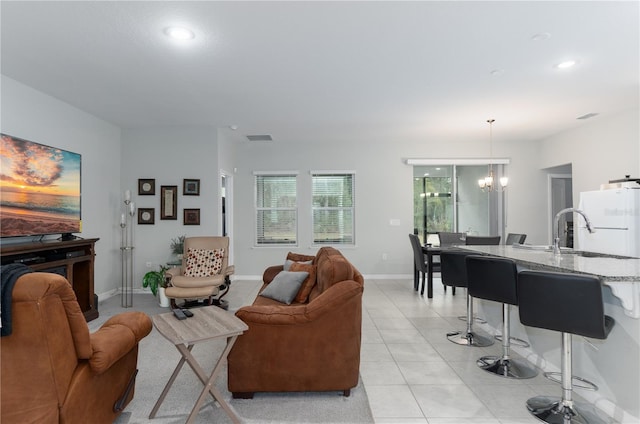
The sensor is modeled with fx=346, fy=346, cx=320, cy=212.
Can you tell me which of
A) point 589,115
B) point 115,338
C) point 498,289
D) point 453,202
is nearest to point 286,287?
point 115,338

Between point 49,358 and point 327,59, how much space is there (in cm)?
292

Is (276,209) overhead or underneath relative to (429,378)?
overhead

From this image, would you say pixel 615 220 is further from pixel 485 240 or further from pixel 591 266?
→ pixel 591 266

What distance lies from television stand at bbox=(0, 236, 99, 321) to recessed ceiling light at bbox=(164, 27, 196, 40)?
2.43 meters

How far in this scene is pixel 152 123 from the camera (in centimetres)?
532

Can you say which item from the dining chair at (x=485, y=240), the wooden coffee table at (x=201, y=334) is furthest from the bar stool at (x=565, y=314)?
the dining chair at (x=485, y=240)

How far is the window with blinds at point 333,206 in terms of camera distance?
6945mm

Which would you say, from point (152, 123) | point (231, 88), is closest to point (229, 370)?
point (231, 88)

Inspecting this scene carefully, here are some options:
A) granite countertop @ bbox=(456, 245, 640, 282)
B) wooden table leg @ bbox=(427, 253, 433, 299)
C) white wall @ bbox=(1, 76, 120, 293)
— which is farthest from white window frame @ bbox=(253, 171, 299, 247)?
granite countertop @ bbox=(456, 245, 640, 282)

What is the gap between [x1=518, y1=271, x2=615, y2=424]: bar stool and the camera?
1854mm

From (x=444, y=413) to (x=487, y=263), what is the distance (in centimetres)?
109

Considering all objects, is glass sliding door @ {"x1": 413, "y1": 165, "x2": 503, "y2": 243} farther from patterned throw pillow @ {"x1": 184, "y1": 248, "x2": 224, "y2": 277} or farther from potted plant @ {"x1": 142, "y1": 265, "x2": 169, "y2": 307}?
potted plant @ {"x1": 142, "y1": 265, "x2": 169, "y2": 307}

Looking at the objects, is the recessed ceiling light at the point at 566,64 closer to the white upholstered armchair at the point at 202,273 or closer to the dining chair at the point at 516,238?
the dining chair at the point at 516,238

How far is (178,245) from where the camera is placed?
17.6 feet
